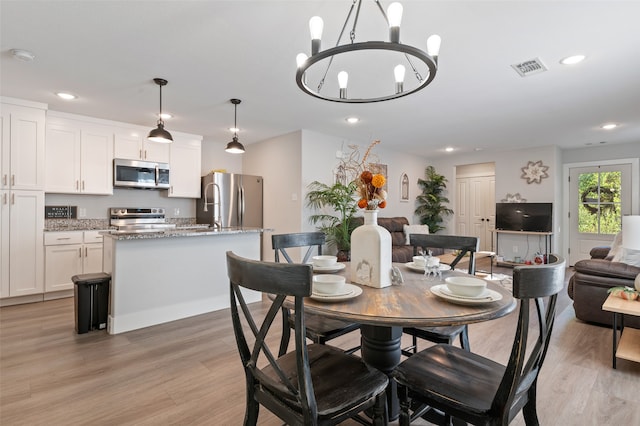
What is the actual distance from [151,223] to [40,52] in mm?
2997

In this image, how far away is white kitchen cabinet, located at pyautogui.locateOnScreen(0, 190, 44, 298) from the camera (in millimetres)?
3752

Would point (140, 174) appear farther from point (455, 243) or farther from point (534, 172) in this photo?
point (534, 172)

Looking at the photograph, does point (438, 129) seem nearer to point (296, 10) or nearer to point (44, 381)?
point (296, 10)

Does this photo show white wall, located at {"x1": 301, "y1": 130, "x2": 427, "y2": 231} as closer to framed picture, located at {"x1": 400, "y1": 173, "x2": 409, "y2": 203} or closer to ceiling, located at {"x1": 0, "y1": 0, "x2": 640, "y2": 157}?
framed picture, located at {"x1": 400, "y1": 173, "x2": 409, "y2": 203}

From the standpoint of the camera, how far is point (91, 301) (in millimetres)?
2986

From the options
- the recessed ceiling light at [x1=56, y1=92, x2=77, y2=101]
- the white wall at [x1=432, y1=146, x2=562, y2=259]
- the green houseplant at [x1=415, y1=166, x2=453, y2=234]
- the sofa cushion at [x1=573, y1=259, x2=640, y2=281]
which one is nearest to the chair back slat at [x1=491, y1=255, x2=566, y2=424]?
the sofa cushion at [x1=573, y1=259, x2=640, y2=281]

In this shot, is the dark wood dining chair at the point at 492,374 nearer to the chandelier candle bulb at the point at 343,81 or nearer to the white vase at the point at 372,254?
the white vase at the point at 372,254

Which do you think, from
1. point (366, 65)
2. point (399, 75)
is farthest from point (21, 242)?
point (399, 75)

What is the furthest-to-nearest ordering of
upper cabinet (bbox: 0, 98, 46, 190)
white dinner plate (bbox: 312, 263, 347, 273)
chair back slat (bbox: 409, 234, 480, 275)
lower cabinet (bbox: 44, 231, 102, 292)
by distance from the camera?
lower cabinet (bbox: 44, 231, 102, 292) → upper cabinet (bbox: 0, 98, 46, 190) → chair back slat (bbox: 409, 234, 480, 275) → white dinner plate (bbox: 312, 263, 347, 273)

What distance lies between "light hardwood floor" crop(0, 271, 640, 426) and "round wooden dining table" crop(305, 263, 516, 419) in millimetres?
753

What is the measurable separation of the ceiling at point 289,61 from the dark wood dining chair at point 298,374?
1.76 meters

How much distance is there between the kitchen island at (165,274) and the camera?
3027 mm

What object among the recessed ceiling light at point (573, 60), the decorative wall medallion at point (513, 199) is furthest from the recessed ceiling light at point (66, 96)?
the decorative wall medallion at point (513, 199)

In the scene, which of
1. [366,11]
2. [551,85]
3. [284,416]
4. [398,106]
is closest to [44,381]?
[284,416]
